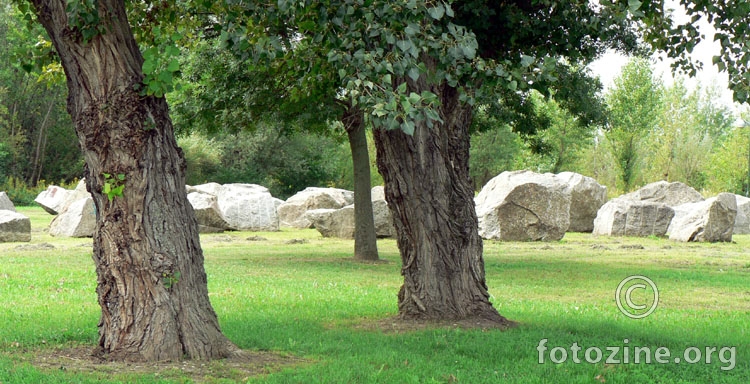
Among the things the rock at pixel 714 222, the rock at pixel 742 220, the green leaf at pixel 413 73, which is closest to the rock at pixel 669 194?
the rock at pixel 742 220

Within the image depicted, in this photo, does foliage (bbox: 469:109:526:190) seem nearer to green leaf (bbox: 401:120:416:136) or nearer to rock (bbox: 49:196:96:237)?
rock (bbox: 49:196:96:237)

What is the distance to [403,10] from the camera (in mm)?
5410

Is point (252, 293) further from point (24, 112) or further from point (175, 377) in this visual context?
point (24, 112)

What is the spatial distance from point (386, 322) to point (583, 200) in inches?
844

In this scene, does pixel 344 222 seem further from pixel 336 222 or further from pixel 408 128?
pixel 408 128

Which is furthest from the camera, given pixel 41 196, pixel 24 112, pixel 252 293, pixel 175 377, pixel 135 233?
pixel 24 112

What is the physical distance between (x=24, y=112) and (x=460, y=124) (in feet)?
160

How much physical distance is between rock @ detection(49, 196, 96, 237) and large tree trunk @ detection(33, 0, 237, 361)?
16676 millimetres

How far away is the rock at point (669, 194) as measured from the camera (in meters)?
30.3

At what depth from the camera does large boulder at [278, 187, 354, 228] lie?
3008cm

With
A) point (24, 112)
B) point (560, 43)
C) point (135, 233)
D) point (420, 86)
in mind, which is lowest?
point (135, 233)

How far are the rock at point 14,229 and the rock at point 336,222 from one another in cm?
821

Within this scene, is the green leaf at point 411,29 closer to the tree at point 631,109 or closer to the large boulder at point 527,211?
the large boulder at point 527,211

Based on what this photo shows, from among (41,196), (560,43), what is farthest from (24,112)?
(560,43)
